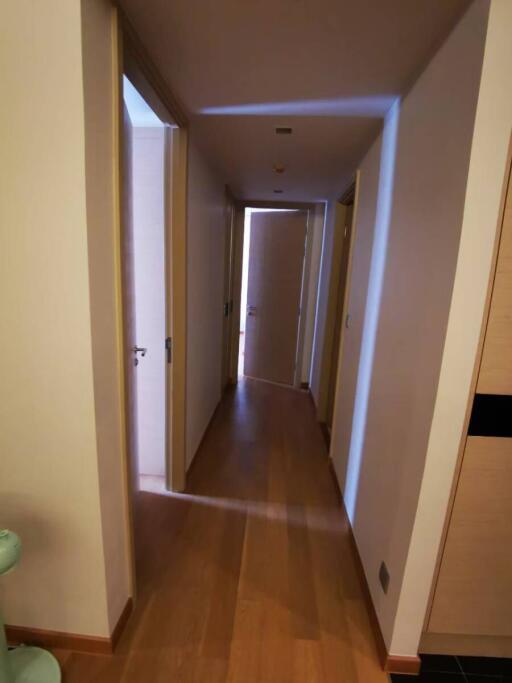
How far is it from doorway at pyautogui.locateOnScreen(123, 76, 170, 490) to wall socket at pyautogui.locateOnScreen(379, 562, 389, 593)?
1.26 metres

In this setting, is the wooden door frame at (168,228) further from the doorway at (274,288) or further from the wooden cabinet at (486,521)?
the doorway at (274,288)

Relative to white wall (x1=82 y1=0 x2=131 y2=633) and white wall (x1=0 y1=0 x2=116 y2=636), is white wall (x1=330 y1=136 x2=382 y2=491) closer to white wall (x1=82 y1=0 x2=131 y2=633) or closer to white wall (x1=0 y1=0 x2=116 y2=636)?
white wall (x1=82 y1=0 x2=131 y2=633)

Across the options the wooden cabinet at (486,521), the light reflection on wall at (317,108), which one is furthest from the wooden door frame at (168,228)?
the wooden cabinet at (486,521)

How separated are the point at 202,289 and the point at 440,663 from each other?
2.30 meters

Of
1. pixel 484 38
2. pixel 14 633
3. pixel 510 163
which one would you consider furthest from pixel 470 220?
pixel 14 633

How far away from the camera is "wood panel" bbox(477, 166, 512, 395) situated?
94cm

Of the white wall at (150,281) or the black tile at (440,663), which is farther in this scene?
the white wall at (150,281)

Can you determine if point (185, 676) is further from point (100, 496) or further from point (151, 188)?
point (151, 188)

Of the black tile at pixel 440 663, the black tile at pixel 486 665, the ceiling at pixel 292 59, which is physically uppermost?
the ceiling at pixel 292 59

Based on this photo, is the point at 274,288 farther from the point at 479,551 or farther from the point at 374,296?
the point at 479,551

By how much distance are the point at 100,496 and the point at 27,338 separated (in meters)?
0.58

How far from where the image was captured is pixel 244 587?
159 centimetres

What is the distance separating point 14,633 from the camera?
1291mm

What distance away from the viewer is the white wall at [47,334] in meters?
0.89
